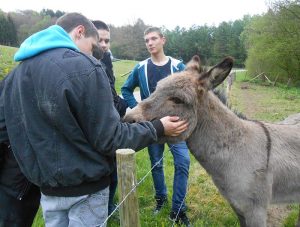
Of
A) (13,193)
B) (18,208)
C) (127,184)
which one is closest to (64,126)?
(127,184)

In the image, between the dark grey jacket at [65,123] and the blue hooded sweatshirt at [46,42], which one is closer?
the dark grey jacket at [65,123]

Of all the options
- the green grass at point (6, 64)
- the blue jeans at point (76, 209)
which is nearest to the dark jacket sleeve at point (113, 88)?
the blue jeans at point (76, 209)

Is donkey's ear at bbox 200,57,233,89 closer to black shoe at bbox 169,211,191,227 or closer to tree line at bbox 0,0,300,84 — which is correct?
black shoe at bbox 169,211,191,227

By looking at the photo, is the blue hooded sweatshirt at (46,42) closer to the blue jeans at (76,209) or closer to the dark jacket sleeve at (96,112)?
the dark jacket sleeve at (96,112)

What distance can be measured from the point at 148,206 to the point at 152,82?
1.69 meters

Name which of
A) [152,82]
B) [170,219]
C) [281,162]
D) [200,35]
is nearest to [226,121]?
[281,162]

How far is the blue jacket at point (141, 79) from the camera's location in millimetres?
4105

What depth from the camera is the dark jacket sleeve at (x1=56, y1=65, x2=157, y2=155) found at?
185cm

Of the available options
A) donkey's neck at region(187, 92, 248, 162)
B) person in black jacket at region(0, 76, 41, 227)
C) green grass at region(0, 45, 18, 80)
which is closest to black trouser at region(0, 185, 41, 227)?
person in black jacket at region(0, 76, 41, 227)

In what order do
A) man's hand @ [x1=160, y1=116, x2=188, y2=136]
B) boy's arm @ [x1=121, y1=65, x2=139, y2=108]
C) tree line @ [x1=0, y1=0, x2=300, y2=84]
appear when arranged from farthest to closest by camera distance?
tree line @ [x1=0, y1=0, x2=300, y2=84]
boy's arm @ [x1=121, y1=65, x2=139, y2=108]
man's hand @ [x1=160, y1=116, x2=188, y2=136]

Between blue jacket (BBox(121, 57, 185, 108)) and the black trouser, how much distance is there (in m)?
1.93

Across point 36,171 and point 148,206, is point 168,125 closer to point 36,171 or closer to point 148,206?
point 36,171

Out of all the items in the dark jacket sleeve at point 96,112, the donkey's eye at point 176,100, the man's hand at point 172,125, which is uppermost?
the dark jacket sleeve at point 96,112

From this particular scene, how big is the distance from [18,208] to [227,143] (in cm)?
183
